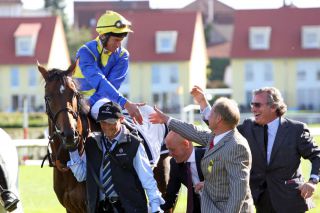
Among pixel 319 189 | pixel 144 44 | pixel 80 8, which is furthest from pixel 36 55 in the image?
pixel 319 189

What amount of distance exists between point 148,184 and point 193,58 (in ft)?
210

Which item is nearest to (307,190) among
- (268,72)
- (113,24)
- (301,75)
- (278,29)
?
(113,24)

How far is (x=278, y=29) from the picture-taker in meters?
69.6

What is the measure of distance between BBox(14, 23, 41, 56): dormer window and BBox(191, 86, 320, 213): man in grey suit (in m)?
62.8

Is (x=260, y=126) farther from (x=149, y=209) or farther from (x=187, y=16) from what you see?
(x=187, y=16)

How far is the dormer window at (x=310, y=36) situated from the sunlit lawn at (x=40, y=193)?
49345mm

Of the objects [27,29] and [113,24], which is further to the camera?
[27,29]

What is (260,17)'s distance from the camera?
7019cm

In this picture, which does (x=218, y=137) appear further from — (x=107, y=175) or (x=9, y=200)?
(x=9, y=200)

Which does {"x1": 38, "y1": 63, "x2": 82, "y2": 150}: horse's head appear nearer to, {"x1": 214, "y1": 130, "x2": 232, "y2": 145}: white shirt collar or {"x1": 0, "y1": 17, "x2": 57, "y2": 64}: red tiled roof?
{"x1": 214, "y1": 130, "x2": 232, "y2": 145}: white shirt collar

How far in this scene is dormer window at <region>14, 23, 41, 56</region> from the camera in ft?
230

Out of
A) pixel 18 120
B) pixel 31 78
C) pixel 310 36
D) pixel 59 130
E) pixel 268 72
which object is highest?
pixel 310 36

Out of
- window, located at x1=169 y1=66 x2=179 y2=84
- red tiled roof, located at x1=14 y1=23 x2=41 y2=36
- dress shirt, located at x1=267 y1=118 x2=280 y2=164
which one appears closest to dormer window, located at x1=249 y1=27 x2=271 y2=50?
window, located at x1=169 y1=66 x2=179 y2=84

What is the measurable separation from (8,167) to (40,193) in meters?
7.15
